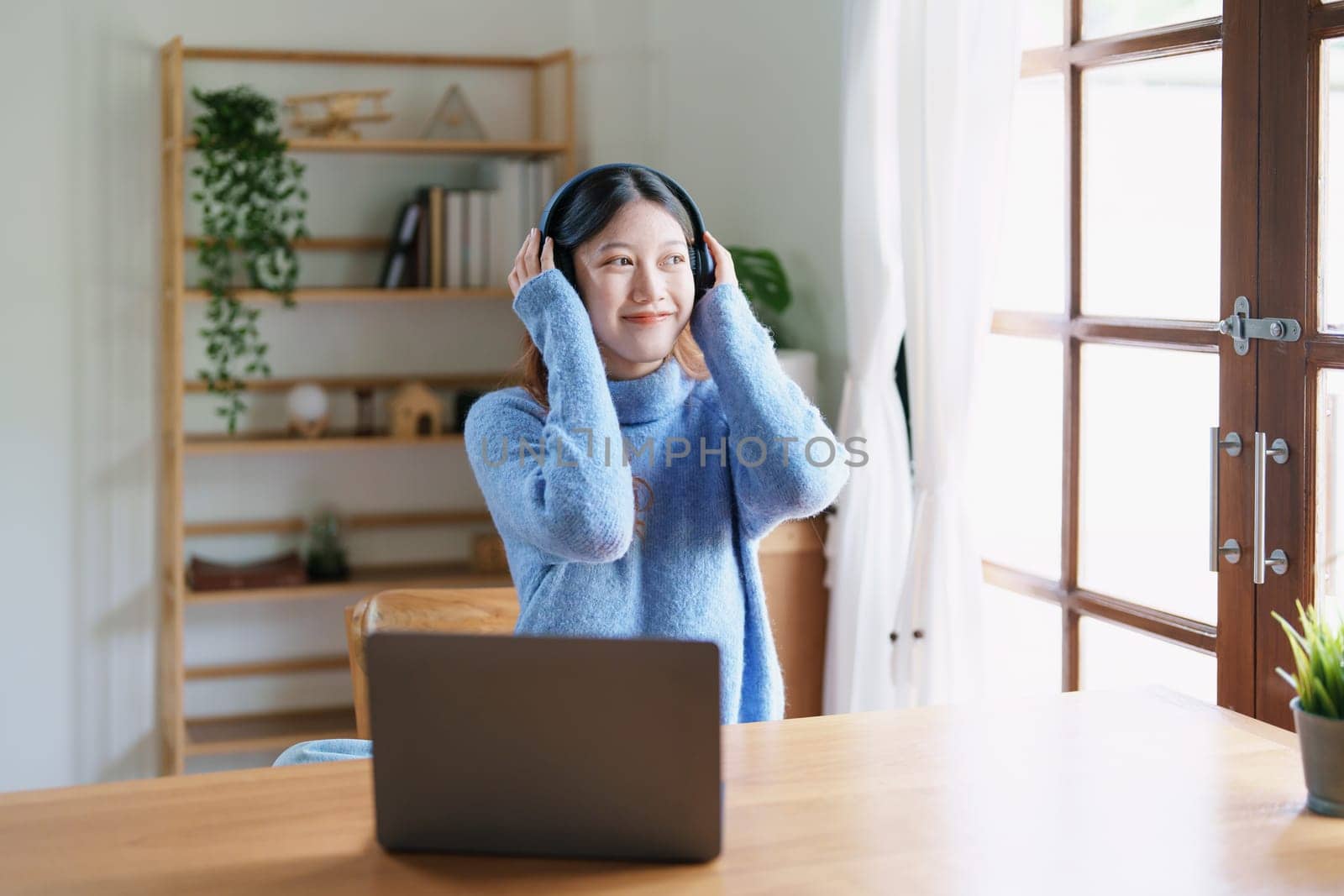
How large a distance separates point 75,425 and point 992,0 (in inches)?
93.9

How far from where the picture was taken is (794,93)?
3.12 metres

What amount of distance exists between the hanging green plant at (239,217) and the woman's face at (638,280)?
188 cm

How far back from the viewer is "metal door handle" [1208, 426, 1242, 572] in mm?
2002

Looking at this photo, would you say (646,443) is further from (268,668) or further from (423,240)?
(268,668)

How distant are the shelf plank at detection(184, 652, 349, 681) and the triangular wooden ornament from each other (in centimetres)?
135

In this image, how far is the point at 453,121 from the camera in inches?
144

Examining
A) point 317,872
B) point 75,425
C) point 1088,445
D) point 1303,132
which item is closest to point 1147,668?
point 1088,445

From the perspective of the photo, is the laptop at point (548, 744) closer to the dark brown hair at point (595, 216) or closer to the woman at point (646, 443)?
the woman at point (646, 443)

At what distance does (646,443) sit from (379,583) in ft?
6.73

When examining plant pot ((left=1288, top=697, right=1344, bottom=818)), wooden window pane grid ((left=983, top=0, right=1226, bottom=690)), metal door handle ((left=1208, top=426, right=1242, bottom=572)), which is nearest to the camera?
plant pot ((left=1288, top=697, right=1344, bottom=818))

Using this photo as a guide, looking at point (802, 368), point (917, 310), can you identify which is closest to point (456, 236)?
point (802, 368)
